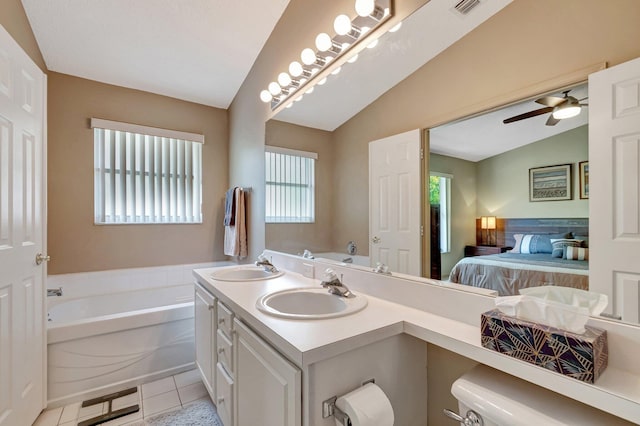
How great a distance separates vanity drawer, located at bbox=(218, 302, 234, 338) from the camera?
1.42 metres

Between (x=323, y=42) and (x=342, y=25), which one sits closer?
(x=342, y=25)

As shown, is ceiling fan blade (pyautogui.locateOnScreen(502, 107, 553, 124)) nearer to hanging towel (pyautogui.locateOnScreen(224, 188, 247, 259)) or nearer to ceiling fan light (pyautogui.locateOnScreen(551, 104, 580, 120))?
ceiling fan light (pyautogui.locateOnScreen(551, 104, 580, 120))

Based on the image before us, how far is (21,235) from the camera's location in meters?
1.54

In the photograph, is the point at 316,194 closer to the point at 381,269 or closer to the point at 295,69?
the point at 381,269

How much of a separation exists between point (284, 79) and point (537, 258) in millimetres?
2002

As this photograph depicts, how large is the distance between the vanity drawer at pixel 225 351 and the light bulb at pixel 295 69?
1.76m

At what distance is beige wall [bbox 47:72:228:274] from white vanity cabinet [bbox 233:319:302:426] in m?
2.17

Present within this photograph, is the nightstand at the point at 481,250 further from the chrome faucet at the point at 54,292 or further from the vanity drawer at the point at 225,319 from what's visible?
the chrome faucet at the point at 54,292

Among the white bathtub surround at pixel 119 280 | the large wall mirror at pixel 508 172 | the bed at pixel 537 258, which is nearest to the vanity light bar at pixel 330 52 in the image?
the large wall mirror at pixel 508 172

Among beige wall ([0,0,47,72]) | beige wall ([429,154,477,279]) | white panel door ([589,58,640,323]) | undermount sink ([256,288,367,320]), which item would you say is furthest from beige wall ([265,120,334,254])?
beige wall ([0,0,47,72])

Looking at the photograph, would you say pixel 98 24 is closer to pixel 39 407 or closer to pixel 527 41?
pixel 39 407

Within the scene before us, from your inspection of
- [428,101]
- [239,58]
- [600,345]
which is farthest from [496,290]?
[239,58]

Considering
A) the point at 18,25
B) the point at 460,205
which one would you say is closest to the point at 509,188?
the point at 460,205

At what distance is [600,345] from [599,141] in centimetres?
53
